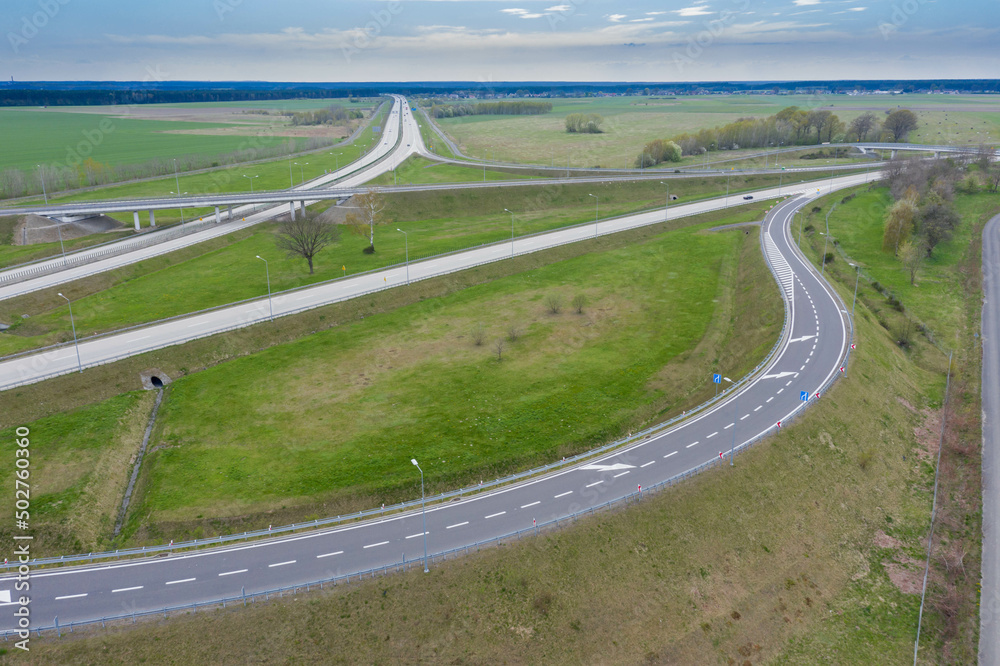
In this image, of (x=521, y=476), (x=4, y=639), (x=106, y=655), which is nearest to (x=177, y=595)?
(x=106, y=655)

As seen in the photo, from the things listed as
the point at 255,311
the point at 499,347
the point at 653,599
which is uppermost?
the point at 255,311

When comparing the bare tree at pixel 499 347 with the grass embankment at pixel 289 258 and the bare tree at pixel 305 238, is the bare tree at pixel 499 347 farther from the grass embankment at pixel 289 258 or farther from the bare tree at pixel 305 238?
the bare tree at pixel 305 238

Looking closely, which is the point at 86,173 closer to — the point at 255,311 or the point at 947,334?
the point at 255,311

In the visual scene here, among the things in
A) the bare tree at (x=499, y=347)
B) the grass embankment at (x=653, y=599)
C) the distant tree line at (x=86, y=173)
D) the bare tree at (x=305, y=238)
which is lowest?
the grass embankment at (x=653, y=599)

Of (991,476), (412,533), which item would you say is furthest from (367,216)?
(991,476)

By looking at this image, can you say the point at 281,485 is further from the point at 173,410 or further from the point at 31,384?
the point at 31,384

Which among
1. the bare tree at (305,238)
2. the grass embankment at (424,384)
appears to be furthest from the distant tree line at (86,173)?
the grass embankment at (424,384)
